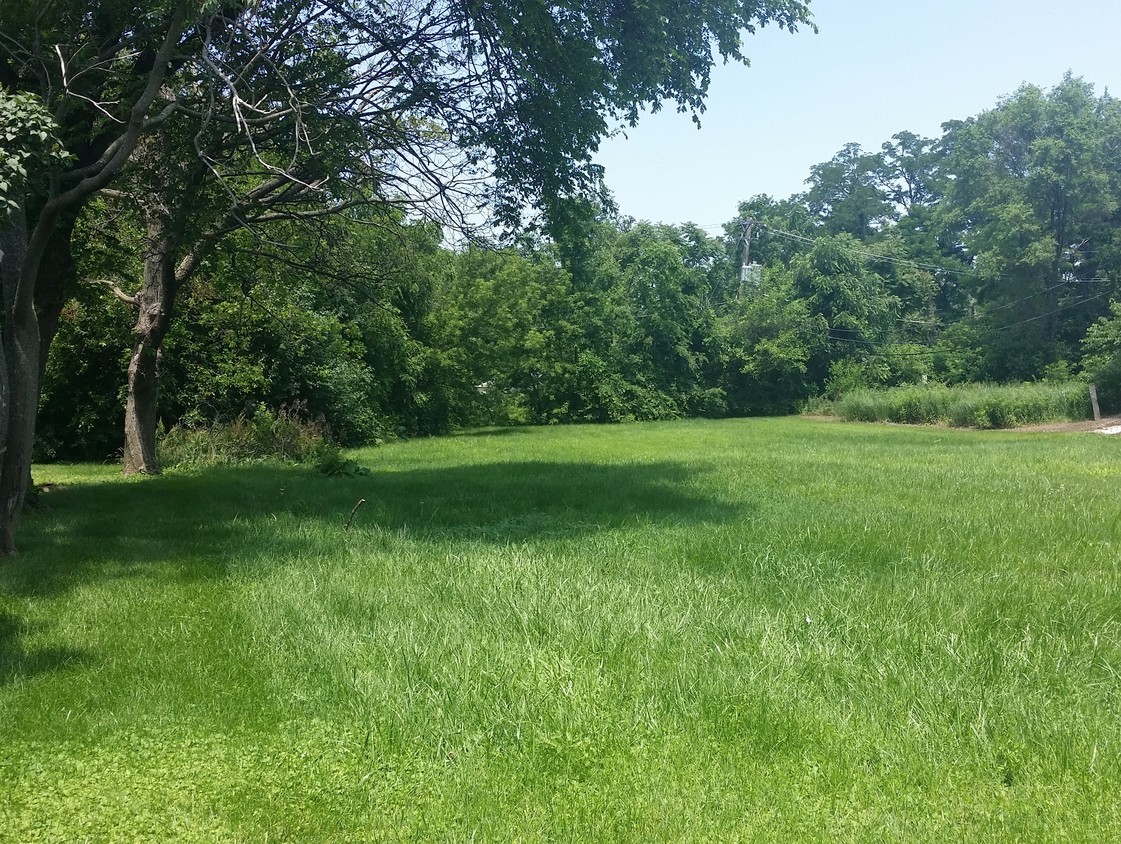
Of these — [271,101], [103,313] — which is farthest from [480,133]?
[103,313]

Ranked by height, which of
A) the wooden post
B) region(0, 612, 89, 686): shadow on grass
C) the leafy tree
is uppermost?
the leafy tree

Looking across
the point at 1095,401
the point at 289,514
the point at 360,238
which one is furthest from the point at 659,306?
the point at 289,514

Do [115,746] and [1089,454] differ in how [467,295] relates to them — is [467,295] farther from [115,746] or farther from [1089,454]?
[115,746]

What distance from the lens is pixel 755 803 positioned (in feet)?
10.9

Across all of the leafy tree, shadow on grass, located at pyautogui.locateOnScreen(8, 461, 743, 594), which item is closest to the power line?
the leafy tree

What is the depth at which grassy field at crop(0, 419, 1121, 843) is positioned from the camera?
3320 millimetres

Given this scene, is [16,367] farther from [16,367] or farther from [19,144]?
[19,144]

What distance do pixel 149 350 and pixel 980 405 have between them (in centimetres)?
3449

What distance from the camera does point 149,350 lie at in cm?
1485

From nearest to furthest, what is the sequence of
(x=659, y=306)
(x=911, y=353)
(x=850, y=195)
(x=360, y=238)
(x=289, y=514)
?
1. (x=289, y=514)
2. (x=360, y=238)
3. (x=659, y=306)
4. (x=911, y=353)
5. (x=850, y=195)

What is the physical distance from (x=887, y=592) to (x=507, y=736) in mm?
3602

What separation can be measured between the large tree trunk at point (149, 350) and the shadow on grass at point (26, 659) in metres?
9.42

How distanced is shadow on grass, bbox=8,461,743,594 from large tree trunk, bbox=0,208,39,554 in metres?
0.61

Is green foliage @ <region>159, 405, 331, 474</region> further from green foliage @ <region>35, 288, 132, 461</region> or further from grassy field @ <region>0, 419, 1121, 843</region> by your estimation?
grassy field @ <region>0, 419, 1121, 843</region>
